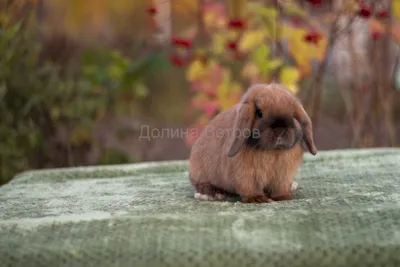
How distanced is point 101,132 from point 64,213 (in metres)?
1.69

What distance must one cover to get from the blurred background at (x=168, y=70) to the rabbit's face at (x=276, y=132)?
1.21m

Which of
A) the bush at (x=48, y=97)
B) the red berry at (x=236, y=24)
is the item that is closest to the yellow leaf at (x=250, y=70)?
the red berry at (x=236, y=24)

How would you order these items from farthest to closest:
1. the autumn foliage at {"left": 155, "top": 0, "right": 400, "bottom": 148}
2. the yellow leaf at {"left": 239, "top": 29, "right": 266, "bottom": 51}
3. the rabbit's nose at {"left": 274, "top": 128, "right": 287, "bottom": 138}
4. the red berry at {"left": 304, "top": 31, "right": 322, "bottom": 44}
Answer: the yellow leaf at {"left": 239, "top": 29, "right": 266, "bottom": 51}, the autumn foliage at {"left": 155, "top": 0, "right": 400, "bottom": 148}, the red berry at {"left": 304, "top": 31, "right": 322, "bottom": 44}, the rabbit's nose at {"left": 274, "top": 128, "right": 287, "bottom": 138}

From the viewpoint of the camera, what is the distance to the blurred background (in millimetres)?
2604

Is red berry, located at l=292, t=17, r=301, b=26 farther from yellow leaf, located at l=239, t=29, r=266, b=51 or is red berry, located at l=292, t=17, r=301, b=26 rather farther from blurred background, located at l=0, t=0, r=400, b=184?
yellow leaf, located at l=239, t=29, r=266, b=51

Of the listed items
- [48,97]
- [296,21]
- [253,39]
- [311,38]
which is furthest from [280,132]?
[48,97]

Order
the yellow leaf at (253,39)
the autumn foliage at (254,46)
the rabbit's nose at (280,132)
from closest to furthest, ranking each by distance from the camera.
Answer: the rabbit's nose at (280,132) < the autumn foliage at (254,46) < the yellow leaf at (253,39)

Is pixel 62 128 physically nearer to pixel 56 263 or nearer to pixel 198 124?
pixel 198 124

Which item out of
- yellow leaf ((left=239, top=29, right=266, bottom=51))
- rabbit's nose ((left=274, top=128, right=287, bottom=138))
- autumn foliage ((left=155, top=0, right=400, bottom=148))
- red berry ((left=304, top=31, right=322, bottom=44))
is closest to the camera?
rabbit's nose ((left=274, top=128, right=287, bottom=138))

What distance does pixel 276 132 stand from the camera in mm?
1220

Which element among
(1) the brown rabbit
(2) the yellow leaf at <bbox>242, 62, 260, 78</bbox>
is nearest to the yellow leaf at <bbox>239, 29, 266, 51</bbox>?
(2) the yellow leaf at <bbox>242, 62, 260, 78</bbox>

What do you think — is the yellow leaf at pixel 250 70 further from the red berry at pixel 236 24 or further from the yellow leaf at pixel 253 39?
the red berry at pixel 236 24

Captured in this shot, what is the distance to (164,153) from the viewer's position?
125 inches

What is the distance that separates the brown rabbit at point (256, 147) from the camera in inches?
48.7
